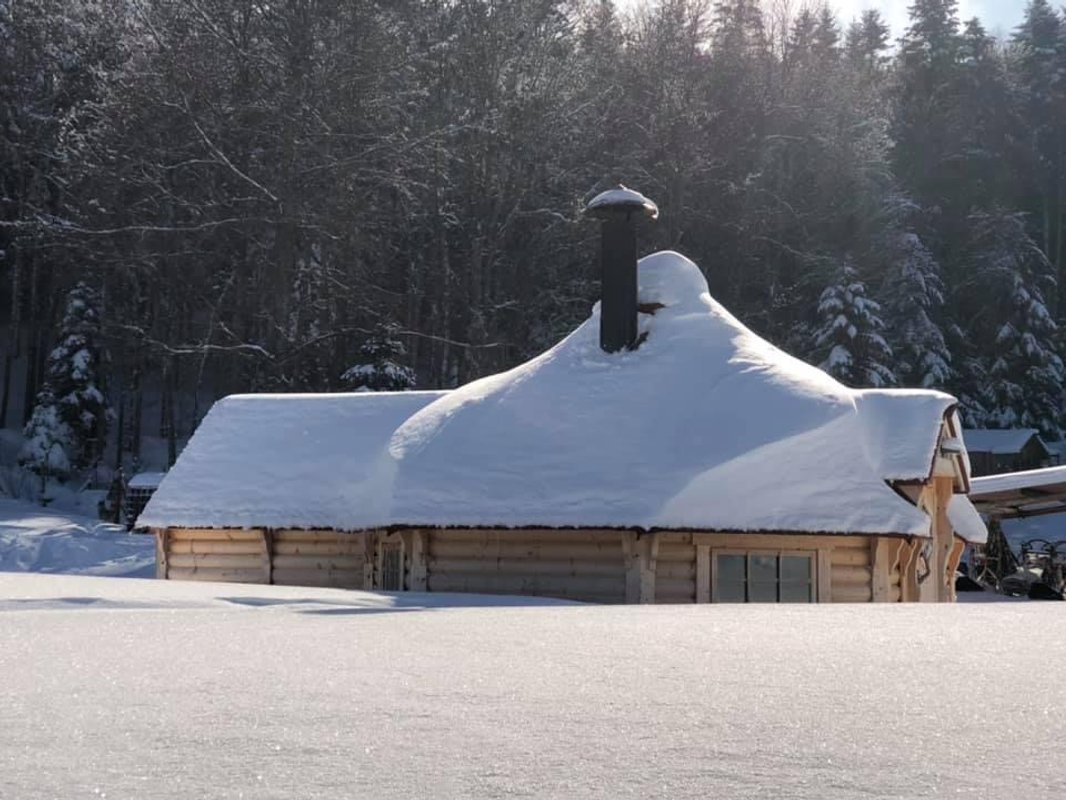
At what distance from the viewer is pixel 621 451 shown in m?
19.1

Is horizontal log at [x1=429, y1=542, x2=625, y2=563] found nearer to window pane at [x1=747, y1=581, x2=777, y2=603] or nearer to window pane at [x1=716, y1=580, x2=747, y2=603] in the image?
window pane at [x1=716, y1=580, x2=747, y2=603]

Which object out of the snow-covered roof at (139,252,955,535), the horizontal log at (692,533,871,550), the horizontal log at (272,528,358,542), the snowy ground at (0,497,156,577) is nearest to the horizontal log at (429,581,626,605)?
the snow-covered roof at (139,252,955,535)

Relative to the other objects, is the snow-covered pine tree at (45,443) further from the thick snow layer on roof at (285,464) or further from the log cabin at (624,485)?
the log cabin at (624,485)

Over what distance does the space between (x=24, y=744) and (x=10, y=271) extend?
163 ft

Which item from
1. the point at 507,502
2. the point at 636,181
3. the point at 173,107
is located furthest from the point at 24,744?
the point at 636,181

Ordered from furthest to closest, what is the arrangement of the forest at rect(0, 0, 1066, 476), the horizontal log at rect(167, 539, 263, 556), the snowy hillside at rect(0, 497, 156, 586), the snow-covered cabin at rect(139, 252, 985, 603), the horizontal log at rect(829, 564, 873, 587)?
the forest at rect(0, 0, 1066, 476)
the snowy hillside at rect(0, 497, 156, 586)
the horizontal log at rect(167, 539, 263, 556)
the horizontal log at rect(829, 564, 873, 587)
the snow-covered cabin at rect(139, 252, 985, 603)

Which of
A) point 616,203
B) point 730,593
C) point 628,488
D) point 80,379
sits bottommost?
point 730,593

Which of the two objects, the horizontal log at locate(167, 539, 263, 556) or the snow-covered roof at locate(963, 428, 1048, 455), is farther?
the snow-covered roof at locate(963, 428, 1048, 455)

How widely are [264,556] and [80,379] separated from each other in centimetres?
2733

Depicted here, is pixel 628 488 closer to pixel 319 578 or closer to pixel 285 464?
pixel 319 578

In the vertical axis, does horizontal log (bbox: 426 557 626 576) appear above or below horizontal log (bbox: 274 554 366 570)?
above

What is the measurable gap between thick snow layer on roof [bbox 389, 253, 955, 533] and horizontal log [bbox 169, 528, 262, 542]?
264cm

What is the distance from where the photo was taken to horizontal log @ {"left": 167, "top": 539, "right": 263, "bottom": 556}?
21156 millimetres

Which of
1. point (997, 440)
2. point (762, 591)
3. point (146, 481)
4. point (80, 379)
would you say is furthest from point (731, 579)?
point (80, 379)
